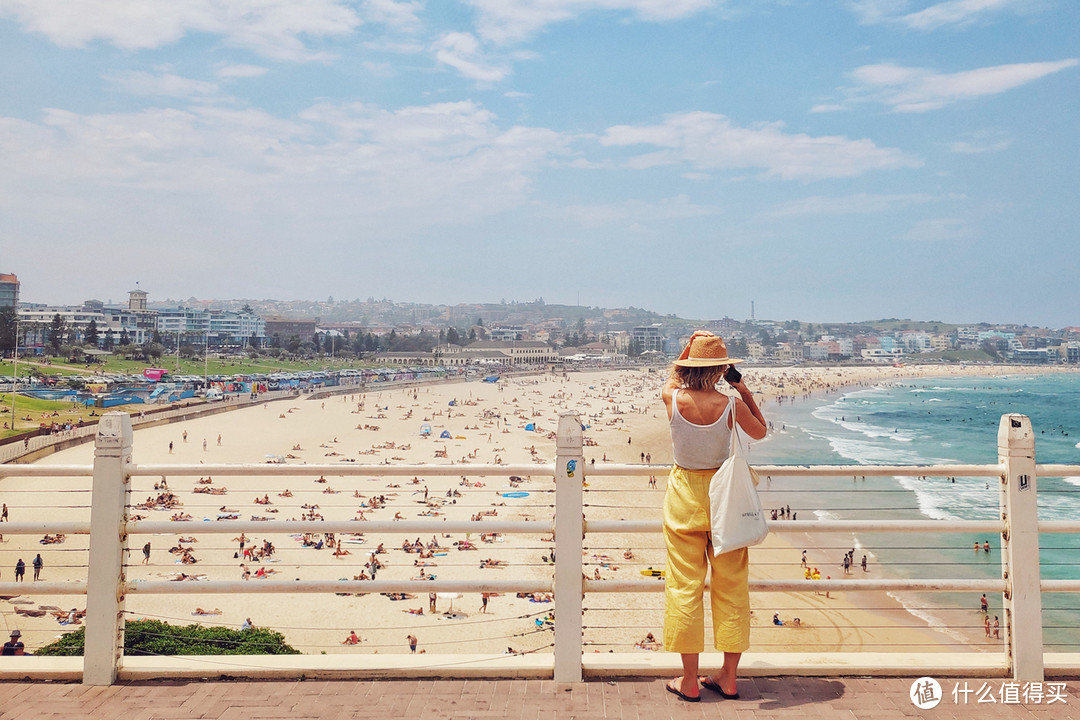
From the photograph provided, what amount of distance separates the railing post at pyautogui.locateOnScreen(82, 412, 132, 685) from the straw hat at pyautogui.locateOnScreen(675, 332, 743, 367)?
2544 millimetres

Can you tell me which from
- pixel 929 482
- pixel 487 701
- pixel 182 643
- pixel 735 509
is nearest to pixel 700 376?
pixel 735 509

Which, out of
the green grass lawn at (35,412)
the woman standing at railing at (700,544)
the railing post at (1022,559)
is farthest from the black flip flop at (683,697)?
the green grass lawn at (35,412)

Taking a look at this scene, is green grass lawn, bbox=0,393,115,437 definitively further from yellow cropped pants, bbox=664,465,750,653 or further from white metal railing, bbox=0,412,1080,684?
yellow cropped pants, bbox=664,465,750,653

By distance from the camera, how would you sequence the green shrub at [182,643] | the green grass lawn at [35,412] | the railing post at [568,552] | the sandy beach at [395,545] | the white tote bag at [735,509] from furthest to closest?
the green grass lawn at [35,412], the sandy beach at [395,545], the green shrub at [182,643], the railing post at [568,552], the white tote bag at [735,509]

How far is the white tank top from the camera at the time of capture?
3072 millimetres

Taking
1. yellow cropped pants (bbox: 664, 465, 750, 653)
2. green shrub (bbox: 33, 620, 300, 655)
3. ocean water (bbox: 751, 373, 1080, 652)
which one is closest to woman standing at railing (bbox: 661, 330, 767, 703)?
yellow cropped pants (bbox: 664, 465, 750, 653)

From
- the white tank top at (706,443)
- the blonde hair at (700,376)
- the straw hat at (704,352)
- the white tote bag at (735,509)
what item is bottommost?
the white tote bag at (735,509)

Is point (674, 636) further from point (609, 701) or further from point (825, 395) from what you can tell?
point (825, 395)

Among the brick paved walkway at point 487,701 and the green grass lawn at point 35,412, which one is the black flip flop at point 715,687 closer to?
the brick paved walkway at point 487,701

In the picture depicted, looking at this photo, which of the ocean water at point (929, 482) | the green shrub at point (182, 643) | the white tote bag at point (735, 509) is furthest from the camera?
the ocean water at point (929, 482)

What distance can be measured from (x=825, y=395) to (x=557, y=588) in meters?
92.7

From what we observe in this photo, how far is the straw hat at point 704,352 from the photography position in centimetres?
312

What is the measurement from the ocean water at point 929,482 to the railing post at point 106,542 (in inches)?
124

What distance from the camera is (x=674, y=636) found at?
304 centimetres
